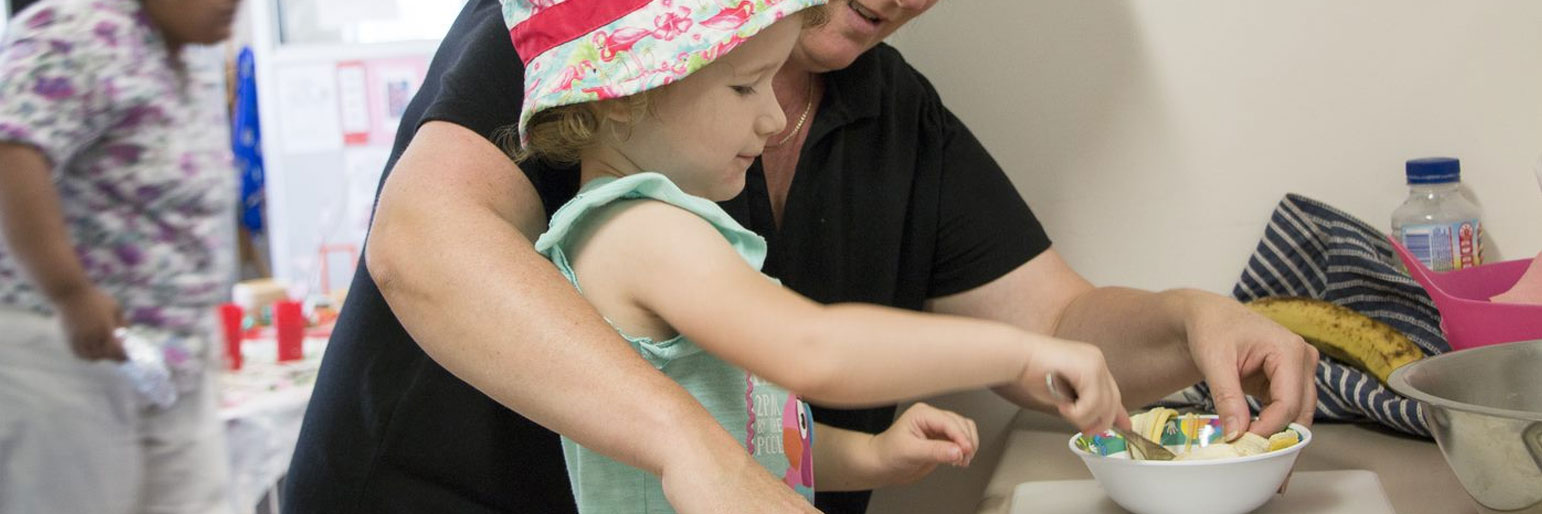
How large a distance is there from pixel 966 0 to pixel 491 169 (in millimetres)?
823

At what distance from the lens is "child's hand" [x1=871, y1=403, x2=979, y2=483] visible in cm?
102

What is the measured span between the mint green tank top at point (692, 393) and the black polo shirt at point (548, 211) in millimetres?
171

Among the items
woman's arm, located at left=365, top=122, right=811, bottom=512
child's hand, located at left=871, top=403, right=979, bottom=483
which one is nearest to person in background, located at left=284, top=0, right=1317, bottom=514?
woman's arm, located at left=365, top=122, right=811, bottom=512

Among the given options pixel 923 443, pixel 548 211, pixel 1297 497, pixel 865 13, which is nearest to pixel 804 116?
pixel 865 13

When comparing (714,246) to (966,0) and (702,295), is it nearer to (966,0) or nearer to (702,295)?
(702,295)

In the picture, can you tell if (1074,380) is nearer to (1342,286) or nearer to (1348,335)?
(1348,335)

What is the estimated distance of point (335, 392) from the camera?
115cm

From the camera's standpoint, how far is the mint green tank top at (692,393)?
0.88 metres

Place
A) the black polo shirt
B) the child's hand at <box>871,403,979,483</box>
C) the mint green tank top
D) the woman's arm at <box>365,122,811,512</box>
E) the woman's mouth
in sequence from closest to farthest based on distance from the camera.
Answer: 1. the woman's arm at <box>365,122,811,512</box>
2. the mint green tank top
3. the child's hand at <box>871,403,979,483</box>
4. the black polo shirt
5. the woman's mouth

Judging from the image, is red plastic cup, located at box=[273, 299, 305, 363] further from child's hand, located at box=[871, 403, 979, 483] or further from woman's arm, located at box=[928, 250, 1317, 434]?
woman's arm, located at box=[928, 250, 1317, 434]

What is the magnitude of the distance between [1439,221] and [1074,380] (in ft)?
2.89

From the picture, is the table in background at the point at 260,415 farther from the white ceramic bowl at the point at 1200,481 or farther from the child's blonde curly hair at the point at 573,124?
the white ceramic bowl at the point at 1200,481

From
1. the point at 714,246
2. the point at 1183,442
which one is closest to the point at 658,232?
the point at 714,246

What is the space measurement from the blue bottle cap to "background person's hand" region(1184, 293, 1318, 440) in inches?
Answer: 14.5
